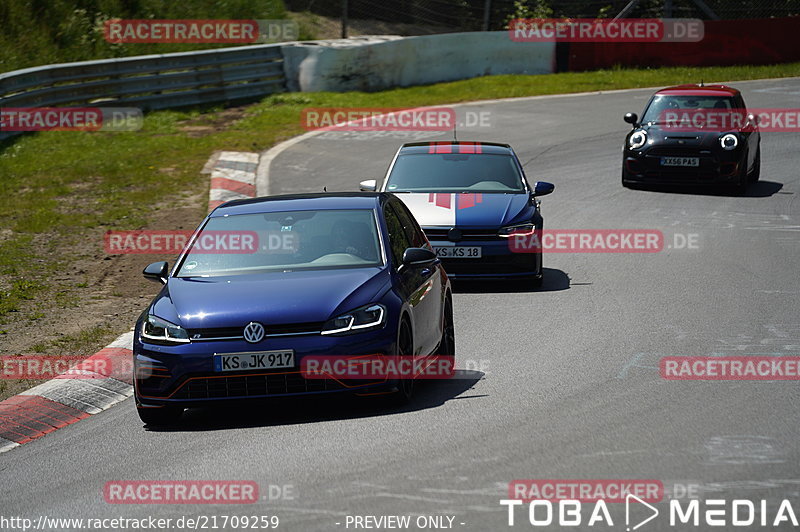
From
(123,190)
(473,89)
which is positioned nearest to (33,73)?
(123,190)

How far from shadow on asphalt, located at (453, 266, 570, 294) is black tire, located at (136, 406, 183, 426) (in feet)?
17.6

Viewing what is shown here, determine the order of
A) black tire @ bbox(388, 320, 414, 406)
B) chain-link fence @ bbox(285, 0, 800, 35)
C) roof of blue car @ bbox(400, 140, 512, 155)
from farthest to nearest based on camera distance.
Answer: chain-link fence @ bbox(285, 0, 800, 35)
roof of blue car @ bbox(400, 140, 512, 155)
black tire @ bbox(388, 320, 414, 406)

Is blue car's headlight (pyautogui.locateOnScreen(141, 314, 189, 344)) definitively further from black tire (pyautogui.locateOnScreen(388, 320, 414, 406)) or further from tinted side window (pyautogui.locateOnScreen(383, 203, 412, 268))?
tinted side window (pyautogui.locateOnScreen(383, 203, 412, 268))

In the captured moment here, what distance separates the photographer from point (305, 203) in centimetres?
922

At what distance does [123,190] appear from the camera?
19.5m

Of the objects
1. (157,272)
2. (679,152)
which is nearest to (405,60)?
(679,152)

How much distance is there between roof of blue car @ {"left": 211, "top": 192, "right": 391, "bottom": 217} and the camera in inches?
359

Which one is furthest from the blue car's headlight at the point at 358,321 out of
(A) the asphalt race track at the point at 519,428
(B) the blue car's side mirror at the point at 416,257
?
(B) the blue car's side mirror at the point at 416,257

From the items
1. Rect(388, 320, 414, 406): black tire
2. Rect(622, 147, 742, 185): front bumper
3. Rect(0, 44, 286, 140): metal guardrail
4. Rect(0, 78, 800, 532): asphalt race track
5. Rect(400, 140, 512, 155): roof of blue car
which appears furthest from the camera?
Rect(0, 44, 286, 140): metal guardrail

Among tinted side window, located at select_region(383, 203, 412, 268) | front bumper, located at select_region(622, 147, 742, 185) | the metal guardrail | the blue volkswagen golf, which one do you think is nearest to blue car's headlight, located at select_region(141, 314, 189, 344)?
the blue volkswagen golf

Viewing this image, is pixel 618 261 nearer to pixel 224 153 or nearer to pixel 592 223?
pixel 592 223

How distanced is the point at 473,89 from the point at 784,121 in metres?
7.94

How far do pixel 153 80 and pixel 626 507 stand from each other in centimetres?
2267

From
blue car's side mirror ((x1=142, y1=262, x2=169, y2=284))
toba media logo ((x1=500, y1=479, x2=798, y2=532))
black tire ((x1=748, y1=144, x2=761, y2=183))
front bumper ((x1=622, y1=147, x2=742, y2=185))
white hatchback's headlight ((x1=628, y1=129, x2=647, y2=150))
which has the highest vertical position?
blue car's side mirror ((x1=142, y1=262, x2=169, y2=284))
